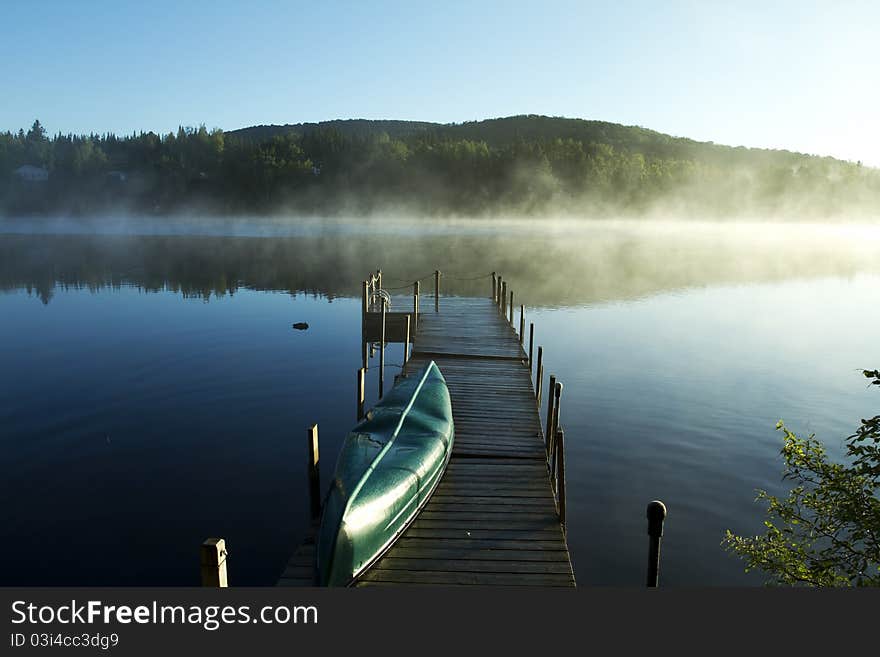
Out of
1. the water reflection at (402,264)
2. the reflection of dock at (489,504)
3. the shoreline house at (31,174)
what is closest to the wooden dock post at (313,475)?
the reflection of dock at (489,504)

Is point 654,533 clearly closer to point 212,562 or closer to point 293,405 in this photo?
point 212,562

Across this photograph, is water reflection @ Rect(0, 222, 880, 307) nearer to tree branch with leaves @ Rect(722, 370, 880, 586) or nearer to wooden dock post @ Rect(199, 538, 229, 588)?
tree branch with leaves @ Rect(722, 370, 880, 586)

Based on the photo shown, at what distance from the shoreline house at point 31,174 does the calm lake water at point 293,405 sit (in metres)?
127

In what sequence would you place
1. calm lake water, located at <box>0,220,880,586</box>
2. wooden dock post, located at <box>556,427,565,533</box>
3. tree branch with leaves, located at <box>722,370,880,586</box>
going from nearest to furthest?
tree branch with leaves, located at <box>722,370,880,586</box> < wooden dock post, located at <box>556,427,565,533</box> < calm lake water, located at <box>0,220,880,586</box>

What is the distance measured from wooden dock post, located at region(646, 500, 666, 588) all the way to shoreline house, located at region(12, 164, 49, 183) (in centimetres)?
18116

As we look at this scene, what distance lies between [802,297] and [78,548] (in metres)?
47.6

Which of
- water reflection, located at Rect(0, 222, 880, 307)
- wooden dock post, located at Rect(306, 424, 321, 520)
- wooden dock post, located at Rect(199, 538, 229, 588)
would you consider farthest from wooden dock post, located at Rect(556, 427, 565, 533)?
water reflection, located at Rect(0, 222, 880, 307)

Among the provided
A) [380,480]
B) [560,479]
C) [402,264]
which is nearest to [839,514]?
[560,479]

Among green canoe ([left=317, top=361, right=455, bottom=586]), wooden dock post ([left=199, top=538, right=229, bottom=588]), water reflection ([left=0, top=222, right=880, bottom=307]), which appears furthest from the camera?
water reflection ([left=0, top=222, right=880, bottom=307])

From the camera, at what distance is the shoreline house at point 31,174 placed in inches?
6024

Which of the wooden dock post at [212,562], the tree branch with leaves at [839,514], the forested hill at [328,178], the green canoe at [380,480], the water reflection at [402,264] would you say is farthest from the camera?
the forested hill at [328,178]

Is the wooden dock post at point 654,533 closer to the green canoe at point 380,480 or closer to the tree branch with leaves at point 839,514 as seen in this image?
the tree branch with leaves at point 839,514

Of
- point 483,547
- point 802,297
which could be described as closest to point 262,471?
point 483,547

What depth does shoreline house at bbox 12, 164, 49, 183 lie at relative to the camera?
502 feet
